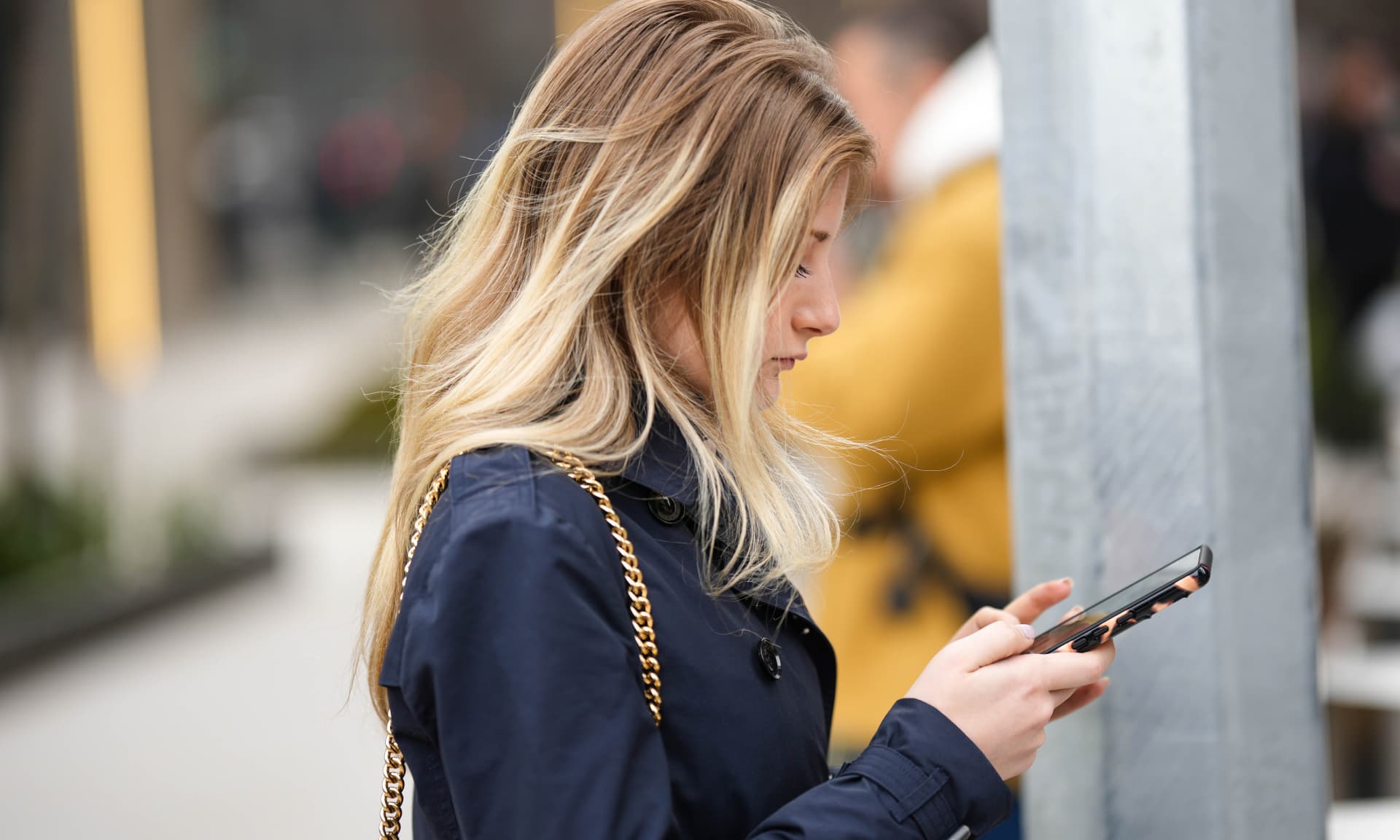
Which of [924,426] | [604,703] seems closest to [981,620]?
[604,703]

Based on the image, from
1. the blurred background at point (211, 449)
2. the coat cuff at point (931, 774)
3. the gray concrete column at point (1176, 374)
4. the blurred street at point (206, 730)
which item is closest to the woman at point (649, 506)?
the coat cuff at point (931, 774)

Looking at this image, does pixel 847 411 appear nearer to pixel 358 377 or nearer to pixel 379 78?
pixel 358 377

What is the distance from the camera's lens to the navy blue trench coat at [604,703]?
98 centimetres

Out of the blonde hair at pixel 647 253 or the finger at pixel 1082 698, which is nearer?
the blonde hair at pixel 647 253

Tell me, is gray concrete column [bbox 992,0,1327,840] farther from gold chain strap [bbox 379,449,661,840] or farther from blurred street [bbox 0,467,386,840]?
blurred street [bbox 0,467,386,840]

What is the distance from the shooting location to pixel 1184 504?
1271mm

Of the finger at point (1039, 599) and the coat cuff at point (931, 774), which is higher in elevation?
the finger at point (1039, 599)

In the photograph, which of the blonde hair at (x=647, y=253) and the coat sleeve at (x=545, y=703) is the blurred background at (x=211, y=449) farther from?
the coat sleeve at (x=545, y=703)

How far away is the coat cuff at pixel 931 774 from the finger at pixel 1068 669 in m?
0.09

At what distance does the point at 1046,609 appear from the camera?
4.23 ft

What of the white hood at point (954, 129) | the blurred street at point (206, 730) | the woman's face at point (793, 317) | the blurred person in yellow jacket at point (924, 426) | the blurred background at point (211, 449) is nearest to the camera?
the woman's face at point (793, 317)

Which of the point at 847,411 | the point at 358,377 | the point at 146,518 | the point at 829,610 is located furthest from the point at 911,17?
the point at 358,377

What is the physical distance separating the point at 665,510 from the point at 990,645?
0.29 meters

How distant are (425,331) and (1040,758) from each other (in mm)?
760
